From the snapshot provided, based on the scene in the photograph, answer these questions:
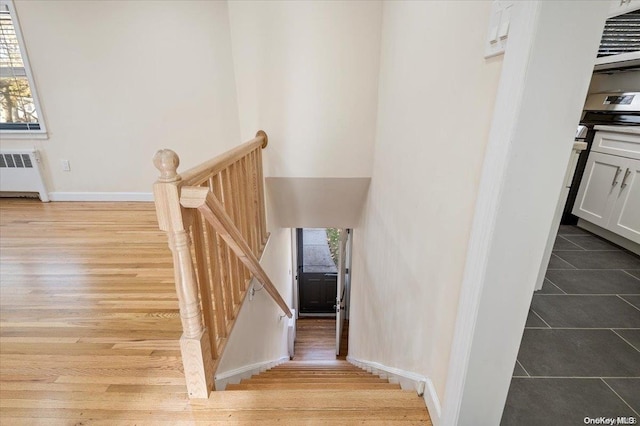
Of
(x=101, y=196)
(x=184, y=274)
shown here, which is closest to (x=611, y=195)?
(x=184, y=274)

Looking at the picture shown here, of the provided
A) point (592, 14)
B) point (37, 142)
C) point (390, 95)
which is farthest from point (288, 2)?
point (37, 142)

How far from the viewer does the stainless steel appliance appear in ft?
8.70

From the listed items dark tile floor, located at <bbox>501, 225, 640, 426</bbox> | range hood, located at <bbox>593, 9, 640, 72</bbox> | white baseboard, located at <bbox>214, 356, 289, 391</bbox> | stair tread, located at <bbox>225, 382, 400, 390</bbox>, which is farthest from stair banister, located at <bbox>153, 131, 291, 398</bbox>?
range hood, located at <bbox>593, 9, 640, 72</bbox>

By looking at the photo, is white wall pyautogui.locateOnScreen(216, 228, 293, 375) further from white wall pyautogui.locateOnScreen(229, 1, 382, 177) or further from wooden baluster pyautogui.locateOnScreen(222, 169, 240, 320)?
white wall pyautogui.locateOnScreen(229, 1, 382, 177)

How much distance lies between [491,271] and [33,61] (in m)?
4.43

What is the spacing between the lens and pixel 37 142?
11.0 feet

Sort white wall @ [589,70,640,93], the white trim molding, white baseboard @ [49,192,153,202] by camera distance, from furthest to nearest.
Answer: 1. white baseboard @ [49,192,153,202]
2. white wall @ [589,70,640,93]
3. the white trim molding

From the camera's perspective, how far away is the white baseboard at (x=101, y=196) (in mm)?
3520

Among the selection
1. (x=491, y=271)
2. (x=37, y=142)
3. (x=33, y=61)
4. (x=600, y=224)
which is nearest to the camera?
(x=491, y=271)

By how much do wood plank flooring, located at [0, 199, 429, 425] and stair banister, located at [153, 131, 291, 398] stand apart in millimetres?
187

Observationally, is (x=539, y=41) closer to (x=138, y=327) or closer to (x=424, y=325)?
(x=424, y=325)

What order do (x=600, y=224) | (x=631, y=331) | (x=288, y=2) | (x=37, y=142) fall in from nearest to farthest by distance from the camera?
(x=631, y=331), (x=288, y=2), (x=600, y=224), (x=37, y=142)

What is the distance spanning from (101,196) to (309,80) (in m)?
2.87

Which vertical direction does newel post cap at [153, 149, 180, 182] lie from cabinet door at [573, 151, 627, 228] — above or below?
above
